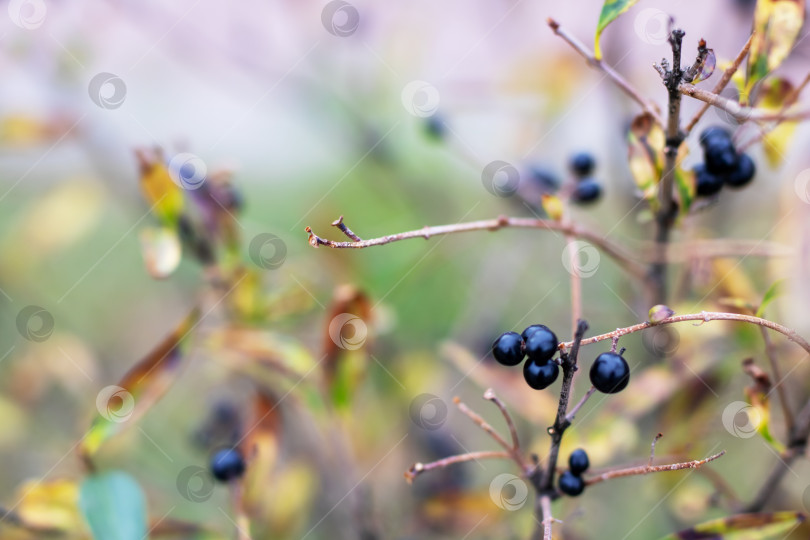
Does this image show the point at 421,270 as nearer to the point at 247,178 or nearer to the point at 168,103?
the point at 168,103

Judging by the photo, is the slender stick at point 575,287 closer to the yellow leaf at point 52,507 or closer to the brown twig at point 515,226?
the brown twig at point 515,226

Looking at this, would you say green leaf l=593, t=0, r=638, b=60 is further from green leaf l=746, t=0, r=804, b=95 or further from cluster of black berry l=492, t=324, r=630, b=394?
cluster of black berry l=492, t=324, r=630, b=394

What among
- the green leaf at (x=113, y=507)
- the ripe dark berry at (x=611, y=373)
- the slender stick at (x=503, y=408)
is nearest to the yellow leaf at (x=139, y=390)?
the green leaf at (x=113, y=507)

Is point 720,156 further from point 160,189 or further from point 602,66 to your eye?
point 160,189

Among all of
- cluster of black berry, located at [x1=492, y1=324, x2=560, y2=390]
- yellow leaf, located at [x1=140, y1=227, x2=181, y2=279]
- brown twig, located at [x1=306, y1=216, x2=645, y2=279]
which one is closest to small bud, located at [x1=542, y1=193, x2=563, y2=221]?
brown twig, located at [x1=306, y1=216, x2=645, y2=279]

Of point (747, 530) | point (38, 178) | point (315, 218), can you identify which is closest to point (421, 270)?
point (315, 218)

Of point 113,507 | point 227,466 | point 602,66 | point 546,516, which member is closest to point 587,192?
point 602,66
